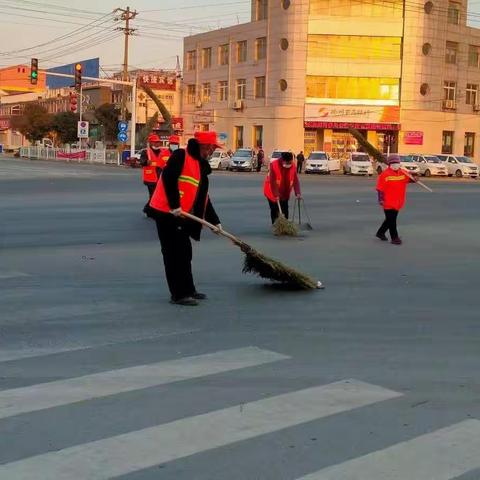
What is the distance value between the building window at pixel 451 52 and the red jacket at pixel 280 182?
53556 millimetres

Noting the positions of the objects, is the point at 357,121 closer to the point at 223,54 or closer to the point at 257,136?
the point at 257,136

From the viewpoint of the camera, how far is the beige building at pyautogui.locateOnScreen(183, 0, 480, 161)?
62.1 m

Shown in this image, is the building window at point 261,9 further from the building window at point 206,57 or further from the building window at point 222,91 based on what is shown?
the building window at point 206,57

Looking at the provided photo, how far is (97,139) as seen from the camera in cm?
9244

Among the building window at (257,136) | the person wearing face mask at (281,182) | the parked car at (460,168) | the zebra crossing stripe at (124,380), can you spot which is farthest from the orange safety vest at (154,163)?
the building window at (257,136)

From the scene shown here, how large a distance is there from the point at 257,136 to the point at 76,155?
17804mm

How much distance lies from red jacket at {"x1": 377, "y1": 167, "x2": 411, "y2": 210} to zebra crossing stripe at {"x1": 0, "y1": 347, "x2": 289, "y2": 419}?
804 centimetres

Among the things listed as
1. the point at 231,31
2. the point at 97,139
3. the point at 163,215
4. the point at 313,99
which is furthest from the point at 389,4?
the point at 163,215

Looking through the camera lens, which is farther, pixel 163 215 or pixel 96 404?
pixel 163 215

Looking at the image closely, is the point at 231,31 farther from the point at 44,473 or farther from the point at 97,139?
the point at 44,473

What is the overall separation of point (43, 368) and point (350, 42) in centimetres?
6039

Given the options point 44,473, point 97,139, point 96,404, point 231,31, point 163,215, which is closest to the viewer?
point 44,473

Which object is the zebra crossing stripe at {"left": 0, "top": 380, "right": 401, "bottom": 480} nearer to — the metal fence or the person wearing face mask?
the person wearing face mask

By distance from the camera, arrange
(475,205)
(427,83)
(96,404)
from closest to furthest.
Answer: (96,404)
(475,205)
(427,83)
